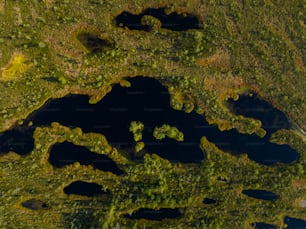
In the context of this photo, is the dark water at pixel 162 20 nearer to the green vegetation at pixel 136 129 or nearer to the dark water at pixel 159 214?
the green vegetation at pixel 136 129

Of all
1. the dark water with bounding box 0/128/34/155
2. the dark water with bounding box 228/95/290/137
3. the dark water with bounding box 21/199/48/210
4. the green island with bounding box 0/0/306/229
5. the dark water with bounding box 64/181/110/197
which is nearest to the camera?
the green island with bounding box 0/0/306/229

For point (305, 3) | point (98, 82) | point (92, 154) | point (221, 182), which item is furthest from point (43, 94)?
point (305, 3)

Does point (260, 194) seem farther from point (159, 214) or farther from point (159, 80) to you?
point (159, 80)

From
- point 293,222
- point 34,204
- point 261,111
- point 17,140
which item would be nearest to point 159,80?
point 261,111

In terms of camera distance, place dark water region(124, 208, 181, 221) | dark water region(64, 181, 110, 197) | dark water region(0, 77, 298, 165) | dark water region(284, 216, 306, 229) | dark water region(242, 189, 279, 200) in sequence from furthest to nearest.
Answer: dark water region(284, 216, 306, 229) < dark water region(242, 189, 279, 200) < dark water region(124, 208, 181, 221) < dark water region(64, 181, 110, 197) < dark water region(0, 77, 298, 165)

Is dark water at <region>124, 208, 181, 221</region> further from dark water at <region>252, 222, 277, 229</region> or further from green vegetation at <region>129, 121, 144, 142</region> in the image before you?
dark water at <region>252, 222, 277, 229</region>

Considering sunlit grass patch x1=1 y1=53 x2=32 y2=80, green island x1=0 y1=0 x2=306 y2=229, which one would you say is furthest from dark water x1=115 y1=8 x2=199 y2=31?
sunlit grass patch x1=1 y1=53 x2=32 y2=80

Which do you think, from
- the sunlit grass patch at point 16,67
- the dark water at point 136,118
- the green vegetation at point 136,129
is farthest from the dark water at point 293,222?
the sunlit grass patch at point 16,67
